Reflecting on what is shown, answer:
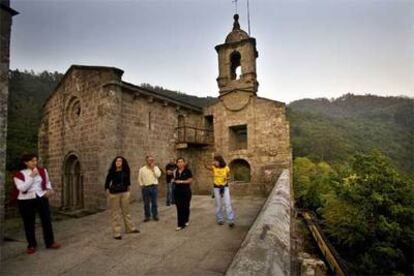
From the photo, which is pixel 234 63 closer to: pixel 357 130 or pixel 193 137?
pixel 193 137

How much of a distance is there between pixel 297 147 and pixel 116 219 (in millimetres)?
47271

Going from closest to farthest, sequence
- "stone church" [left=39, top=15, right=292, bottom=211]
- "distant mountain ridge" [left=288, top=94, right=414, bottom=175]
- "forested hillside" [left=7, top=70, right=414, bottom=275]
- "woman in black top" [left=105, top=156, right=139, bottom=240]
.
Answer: "woman in black top" [left=105, top=156, right=139, bottom=240]
"stone church" [left=39, top=15, right=292, bottom=211]
"forested hillside" [left=7, top=70, right=414, bottom=275]
"distant mountain ridge" [left=288, top=94, right=414, bottom=175]

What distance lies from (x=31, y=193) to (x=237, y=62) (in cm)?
1511

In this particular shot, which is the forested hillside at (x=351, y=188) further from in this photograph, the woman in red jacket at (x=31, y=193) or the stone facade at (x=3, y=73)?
the stone facade at (x=3, y=73)

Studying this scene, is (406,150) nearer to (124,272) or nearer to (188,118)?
(188,118)

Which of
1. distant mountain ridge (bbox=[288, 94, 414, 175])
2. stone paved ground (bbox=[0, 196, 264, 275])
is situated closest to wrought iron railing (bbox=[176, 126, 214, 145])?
stone paved ground (bbox=[0, 196, 264, 275])

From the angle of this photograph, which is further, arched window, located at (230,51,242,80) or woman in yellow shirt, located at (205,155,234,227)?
arched window, located at (230,51,242,80)

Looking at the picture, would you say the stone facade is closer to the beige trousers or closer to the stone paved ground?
the stone paved ground

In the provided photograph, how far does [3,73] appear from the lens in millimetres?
5262

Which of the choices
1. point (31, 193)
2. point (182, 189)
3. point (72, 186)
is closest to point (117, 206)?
point (182, 189)

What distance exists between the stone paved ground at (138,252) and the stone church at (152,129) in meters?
4.56

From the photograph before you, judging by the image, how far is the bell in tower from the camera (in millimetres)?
15711

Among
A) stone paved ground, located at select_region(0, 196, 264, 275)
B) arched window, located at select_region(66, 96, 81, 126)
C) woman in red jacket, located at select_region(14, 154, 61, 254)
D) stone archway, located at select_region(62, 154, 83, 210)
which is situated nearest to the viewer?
stone paved ground, located at select_region(0, 196, 264, 275)

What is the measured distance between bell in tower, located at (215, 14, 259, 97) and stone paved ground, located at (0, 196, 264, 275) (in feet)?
35.0
